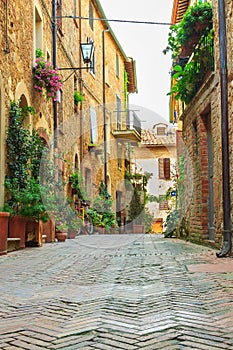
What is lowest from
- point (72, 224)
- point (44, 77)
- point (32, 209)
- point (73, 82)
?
point (72, 224)

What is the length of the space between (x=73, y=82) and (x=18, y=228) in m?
8.33

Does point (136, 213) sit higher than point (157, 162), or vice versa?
point (157, 162)

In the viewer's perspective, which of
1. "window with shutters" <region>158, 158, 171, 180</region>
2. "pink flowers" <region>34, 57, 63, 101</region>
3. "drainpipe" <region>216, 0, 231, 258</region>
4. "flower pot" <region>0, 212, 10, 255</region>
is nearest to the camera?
"drainpipe" <region>216, 0, 231, 258</region>

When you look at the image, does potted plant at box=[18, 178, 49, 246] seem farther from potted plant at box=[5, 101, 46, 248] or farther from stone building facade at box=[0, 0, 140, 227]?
stone building facade at box=[0, 0, 140, 227]

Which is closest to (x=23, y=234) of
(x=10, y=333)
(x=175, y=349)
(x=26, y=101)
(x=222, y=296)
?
(x=26, y=101)

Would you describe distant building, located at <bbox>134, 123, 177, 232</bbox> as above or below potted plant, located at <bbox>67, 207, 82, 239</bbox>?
above

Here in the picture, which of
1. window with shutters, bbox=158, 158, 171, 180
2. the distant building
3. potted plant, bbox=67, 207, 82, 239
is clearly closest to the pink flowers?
potted plant, bbox=67, 207, 82, 239

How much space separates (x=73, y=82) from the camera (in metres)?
15.3

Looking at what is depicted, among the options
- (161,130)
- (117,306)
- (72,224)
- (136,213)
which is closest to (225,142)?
(117,306)

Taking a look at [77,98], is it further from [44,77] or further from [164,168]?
[164,168]

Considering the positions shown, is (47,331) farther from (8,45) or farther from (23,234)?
(8,45)

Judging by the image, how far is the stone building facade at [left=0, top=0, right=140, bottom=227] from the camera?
823 centimetres

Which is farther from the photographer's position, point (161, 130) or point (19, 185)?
point (161, 130)

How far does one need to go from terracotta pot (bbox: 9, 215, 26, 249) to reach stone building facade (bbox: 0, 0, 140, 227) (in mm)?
399
